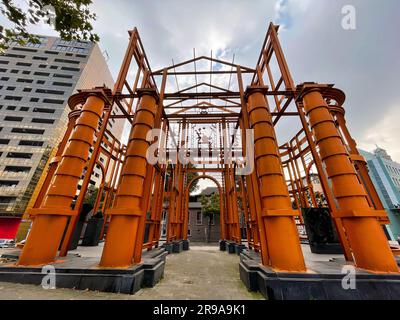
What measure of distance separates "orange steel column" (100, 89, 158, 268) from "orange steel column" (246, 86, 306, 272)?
3654mm

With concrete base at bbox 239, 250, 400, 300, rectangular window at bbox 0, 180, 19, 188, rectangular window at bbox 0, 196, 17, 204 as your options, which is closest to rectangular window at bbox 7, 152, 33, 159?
rectangular window at bbox 0, 180, 19, 188

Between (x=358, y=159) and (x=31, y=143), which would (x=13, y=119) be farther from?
(x=358, y=159)

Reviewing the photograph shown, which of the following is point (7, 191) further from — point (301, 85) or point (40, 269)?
point (301, 85)

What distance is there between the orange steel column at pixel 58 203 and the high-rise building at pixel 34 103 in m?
36.7

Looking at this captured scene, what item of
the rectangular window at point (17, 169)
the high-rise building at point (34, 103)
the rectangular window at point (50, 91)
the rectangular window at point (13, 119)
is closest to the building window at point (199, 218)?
the high-rise building at point (34, 103)

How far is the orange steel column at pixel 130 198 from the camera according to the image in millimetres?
4211

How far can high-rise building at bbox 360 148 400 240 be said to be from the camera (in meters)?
35.8

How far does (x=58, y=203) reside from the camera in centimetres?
470

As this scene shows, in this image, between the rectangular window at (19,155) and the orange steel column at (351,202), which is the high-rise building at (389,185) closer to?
the orange steel column at (351,202)

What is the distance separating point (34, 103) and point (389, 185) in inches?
3645

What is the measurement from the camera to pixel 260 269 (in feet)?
13.5

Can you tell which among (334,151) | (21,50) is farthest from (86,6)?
(21,50)

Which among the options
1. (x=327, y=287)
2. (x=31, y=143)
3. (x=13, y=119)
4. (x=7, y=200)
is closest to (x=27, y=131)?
(x=31, y=143)
